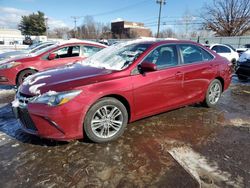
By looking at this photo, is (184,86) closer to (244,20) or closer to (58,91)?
(58,91)

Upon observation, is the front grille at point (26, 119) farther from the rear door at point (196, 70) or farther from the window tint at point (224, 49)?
the window tint at point (224, 49)

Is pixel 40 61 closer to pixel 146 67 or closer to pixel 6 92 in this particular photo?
pixel 6 92

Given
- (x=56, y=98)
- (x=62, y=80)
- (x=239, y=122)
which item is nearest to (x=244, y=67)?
(x=239, y=122)

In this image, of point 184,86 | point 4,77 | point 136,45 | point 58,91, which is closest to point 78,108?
point 58,91

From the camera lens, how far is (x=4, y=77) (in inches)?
252

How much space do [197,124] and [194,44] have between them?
172cm

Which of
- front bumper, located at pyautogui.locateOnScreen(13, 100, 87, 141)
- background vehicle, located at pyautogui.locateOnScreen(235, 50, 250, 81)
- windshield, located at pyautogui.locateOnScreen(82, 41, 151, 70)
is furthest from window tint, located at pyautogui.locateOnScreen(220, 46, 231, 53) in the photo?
front bumper, located at pyautogui.locateOnScreen(13, 100, 87, 141)

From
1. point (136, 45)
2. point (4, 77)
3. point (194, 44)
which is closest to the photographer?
point (136, 45)

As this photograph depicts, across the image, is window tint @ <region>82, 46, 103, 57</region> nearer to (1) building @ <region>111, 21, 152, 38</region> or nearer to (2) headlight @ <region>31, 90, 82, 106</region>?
(2) headlight @ <region>31, 90, 82, 106</region>

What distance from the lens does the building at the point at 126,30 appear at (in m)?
77.3

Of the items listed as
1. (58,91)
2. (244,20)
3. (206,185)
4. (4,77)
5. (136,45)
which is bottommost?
(206,185)

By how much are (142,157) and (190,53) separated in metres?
2.53

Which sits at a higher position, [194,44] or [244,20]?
[244,20]

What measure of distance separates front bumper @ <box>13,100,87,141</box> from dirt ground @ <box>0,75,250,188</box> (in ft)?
0.97
